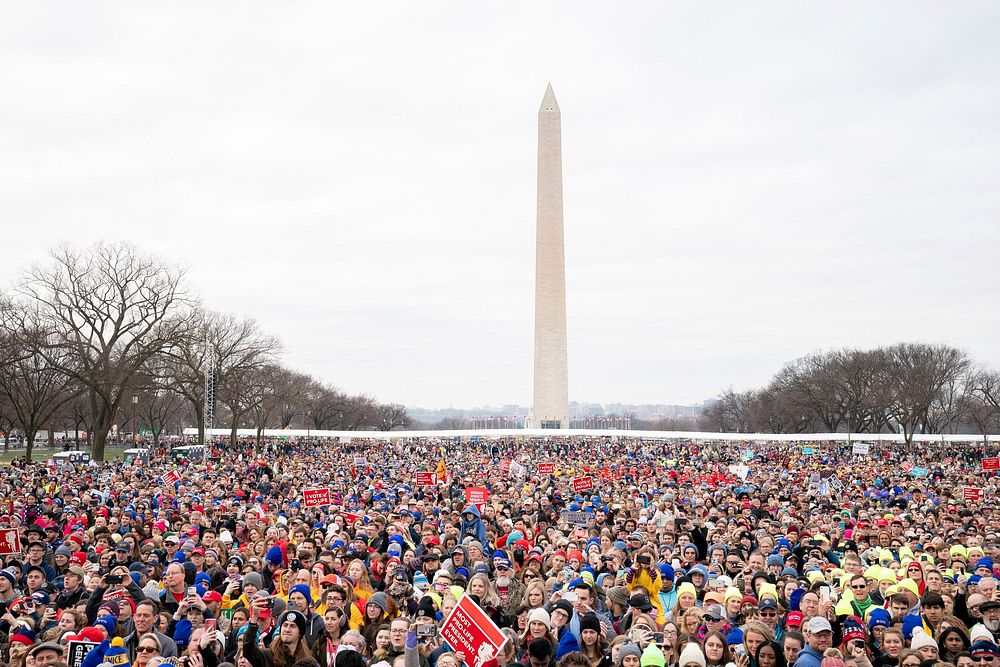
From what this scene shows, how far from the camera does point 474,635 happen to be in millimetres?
6645

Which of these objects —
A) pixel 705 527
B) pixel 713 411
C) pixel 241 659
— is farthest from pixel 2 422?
pixel 713 411

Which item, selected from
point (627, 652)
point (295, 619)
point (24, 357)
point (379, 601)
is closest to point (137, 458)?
point (24, 357)

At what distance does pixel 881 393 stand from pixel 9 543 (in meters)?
72.1

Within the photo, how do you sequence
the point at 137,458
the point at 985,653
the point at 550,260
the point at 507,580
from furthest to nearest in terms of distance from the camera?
the point at 550,260 → the point at 137,458 → the point at 507,580 → the point at 985,653

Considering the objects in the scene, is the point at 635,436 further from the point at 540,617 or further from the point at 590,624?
the point at 540,617

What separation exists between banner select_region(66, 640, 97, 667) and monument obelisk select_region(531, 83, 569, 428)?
54313 mm

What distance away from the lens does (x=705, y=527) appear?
15.7 m

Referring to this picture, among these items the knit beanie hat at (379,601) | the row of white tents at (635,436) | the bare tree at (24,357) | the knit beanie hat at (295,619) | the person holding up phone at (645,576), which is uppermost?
the bare tree at (24,357)

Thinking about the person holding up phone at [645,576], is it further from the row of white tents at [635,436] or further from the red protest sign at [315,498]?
the row of white tents at [635,436]

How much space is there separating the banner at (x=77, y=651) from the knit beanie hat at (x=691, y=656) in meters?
4.23

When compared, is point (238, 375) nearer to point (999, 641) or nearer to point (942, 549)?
point (942, 549)

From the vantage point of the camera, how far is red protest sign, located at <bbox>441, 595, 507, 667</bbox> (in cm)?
661

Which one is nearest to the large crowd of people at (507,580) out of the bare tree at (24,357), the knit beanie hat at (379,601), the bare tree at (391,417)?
the knit beanie hat at (379,601)

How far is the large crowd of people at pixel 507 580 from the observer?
7348 millimetres
